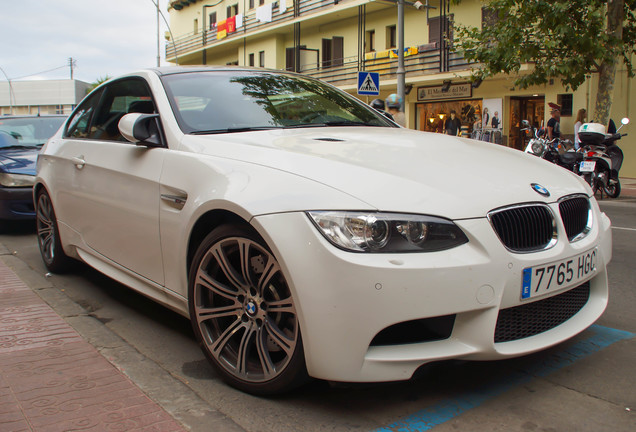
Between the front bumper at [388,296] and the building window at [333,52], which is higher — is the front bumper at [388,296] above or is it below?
below

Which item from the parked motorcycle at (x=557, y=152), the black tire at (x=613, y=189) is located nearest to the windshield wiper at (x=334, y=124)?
the parked motorcycle at (x=557, y=152)

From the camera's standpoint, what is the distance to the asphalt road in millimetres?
2434

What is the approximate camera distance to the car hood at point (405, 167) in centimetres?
242

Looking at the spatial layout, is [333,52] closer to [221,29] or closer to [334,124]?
[221,29]

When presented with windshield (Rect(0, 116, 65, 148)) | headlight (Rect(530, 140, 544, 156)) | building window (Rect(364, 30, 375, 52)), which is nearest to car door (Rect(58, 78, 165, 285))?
windshield (Rect(0, 116, 65, 148))

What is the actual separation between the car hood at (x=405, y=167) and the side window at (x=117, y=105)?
768 millimetres

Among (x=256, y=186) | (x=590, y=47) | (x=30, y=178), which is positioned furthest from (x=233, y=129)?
(x=590, y=47)

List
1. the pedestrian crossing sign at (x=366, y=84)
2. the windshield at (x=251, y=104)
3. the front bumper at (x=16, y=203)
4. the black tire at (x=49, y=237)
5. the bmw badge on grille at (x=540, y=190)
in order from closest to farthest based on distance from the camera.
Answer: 1. the bmw badge on grille at (x=540, y=190)
2. the windshield at (x=251, y=104)
3. the black tire at (x=49, y=237)
4. the front bumper at (x=16, y=203)
5. the pedestrian crossing sign at (x=366, y=84)

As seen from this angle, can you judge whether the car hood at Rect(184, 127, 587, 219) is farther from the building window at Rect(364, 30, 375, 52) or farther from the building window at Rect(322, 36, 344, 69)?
the building window at Rect(322, 36, 344, 69)

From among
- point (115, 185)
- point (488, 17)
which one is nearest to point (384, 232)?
point (115, 185)

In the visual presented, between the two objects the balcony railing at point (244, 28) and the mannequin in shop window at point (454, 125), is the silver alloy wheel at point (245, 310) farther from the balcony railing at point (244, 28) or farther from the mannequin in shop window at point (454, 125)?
the balcony railing at point (244, 28)

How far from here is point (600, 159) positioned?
11602 mm

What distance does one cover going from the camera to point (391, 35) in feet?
88.6

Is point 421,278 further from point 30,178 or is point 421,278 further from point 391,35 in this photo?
point 391,35
